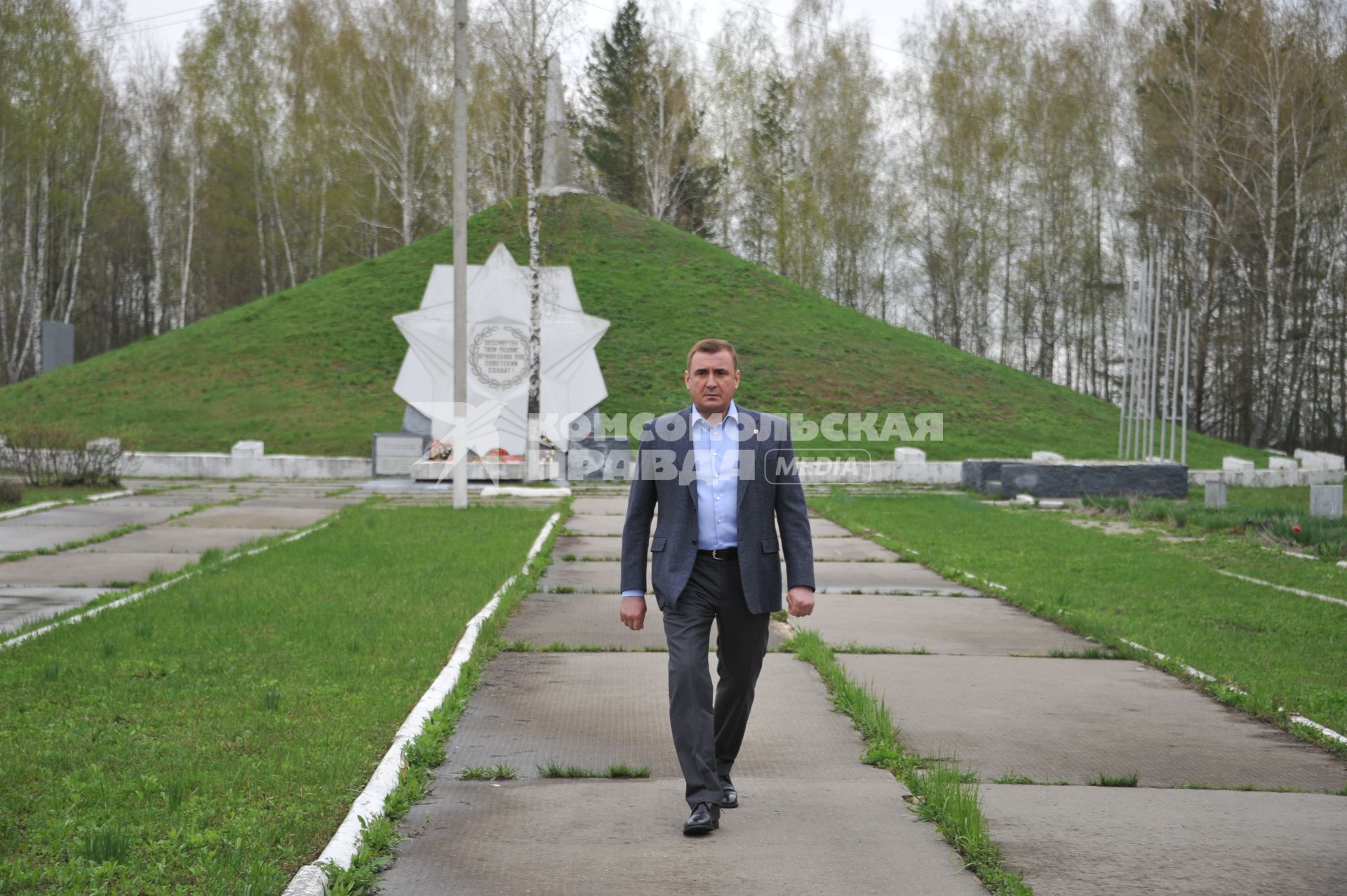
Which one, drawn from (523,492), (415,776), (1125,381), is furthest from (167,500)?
(1125,381)

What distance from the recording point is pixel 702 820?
4.38m

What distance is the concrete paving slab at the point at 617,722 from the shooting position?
18.0 feet

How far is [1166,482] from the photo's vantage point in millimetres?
23078

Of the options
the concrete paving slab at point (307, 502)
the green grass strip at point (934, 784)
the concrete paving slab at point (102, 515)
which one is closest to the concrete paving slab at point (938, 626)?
the green grass strip at point (934, 784)

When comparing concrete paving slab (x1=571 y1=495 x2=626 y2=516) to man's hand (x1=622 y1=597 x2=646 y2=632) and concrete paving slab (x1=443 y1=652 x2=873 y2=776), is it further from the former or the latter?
man's hand (x1=622 y1=597 x2=646 y2=632)

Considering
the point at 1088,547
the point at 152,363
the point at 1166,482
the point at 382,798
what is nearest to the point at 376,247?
the point at 152,363

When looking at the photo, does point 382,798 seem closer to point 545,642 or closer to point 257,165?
point 545,642

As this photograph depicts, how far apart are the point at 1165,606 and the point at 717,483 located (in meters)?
6.99

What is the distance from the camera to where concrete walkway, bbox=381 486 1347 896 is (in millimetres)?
4051

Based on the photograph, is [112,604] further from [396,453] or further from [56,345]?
[56,345]

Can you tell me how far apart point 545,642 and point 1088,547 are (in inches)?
341

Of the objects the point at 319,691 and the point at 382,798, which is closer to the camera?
the point at 382,798

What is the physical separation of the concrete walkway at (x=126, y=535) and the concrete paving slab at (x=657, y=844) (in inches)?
204

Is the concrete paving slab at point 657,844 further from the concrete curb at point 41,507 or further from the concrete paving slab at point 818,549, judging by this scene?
Result: the concrete curb at point 41,507
